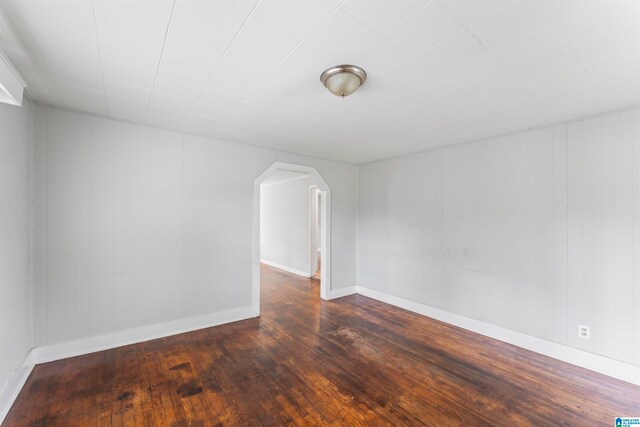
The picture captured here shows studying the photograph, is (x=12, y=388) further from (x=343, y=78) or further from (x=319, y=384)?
(x=343, y=78)

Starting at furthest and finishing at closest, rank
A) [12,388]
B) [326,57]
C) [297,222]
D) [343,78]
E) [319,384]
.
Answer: [297,222]
[319,384]
[12,388]
[343,78]
[326,57]

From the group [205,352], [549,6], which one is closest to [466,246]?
[549,6]

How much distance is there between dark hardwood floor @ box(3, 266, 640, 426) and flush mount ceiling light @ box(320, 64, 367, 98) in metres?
2.42

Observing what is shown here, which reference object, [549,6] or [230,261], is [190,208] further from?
[549,6]

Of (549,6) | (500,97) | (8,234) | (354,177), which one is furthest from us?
(354,177)

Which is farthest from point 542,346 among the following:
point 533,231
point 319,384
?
point 319,384

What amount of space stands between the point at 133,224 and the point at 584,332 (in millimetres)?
4999

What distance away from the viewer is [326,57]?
5.63 ft

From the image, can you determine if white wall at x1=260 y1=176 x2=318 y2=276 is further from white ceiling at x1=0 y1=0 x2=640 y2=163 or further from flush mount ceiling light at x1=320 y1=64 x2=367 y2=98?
flush mount ceiling light at x1=320 y1=64 x2=367 y2=98

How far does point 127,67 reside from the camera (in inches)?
73.9

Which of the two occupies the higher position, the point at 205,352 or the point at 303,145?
the point at 303,145

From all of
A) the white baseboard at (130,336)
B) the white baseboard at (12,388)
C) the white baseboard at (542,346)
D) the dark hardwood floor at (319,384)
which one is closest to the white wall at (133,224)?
the white baseboard at (130,336)

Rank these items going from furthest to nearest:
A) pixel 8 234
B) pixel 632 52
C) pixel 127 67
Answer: pixel 8 234
pixel 127 67
pixel 632 52

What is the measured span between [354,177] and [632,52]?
3840mm
